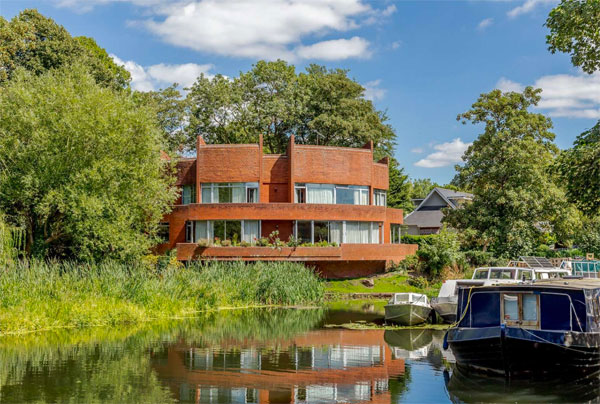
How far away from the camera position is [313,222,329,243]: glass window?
154 feet

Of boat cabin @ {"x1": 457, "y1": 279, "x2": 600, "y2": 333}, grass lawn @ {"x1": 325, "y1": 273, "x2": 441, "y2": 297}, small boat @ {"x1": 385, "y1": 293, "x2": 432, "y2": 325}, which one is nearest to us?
boat cabin @ {"x1": 457, "y1": 279, "x2": 600, "y2": 333}

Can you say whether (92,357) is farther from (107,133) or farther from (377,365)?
(107,133)

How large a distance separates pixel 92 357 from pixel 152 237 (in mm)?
27809

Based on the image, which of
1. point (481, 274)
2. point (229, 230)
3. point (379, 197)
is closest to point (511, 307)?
point (481, 274)

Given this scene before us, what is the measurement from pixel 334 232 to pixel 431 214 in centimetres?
2963

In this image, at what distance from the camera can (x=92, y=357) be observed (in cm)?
2002

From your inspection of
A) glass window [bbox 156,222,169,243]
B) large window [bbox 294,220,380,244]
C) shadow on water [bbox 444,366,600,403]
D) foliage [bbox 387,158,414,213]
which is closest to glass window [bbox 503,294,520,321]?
shadow on water [bbox 444,366,600,403]

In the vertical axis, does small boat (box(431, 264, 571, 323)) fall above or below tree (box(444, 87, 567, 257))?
below

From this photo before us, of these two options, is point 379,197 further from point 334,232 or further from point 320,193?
point 334,232

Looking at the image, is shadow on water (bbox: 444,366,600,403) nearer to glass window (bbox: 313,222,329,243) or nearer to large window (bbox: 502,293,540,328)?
large window (bbox: 502,293,540,328)

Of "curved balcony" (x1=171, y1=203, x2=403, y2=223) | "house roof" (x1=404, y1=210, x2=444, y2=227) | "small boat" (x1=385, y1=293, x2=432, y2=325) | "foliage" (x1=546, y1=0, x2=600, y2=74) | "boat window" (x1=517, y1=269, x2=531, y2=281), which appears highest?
"foliage" (x1=546, y1=0, x2=600, y2=74)

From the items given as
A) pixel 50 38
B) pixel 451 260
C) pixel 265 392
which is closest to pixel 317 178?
pixel 451 260

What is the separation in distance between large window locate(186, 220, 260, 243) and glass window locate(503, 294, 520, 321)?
28057mm

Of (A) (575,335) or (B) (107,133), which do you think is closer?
(A) (575,335)
